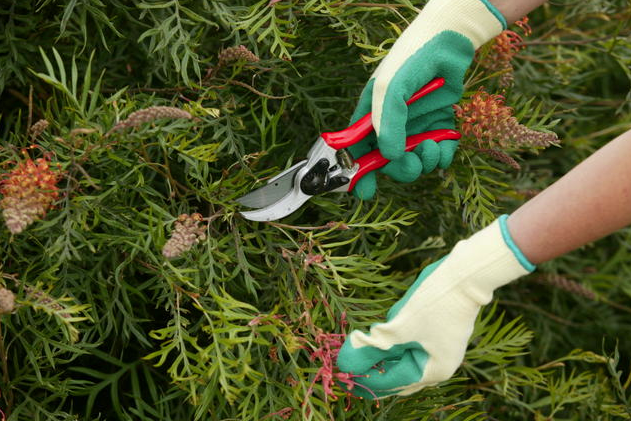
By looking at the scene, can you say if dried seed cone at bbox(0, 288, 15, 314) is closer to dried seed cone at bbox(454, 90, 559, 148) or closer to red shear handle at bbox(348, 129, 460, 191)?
red shear handle at bbox(348, 129, 460, 191)

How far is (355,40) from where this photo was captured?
1.01 meters

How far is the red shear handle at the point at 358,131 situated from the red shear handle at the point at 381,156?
0.12ft

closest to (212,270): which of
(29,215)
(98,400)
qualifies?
(29,215)

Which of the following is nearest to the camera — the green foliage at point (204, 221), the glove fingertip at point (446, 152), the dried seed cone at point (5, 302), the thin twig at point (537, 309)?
the dried seed cone at point (5, 302)

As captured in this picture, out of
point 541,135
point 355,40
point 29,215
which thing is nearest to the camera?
point 29,215

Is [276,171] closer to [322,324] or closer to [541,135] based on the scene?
[322,324]

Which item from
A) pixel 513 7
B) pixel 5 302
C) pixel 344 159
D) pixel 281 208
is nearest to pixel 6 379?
pixel 5 302

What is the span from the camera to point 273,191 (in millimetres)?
958

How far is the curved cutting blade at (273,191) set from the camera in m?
0.95

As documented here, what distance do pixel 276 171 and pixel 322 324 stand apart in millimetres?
222

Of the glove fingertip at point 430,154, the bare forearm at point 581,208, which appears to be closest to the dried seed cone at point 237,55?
the glove fingertip at point 430,154

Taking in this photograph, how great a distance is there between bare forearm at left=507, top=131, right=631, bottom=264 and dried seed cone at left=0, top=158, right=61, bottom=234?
0.51 metres

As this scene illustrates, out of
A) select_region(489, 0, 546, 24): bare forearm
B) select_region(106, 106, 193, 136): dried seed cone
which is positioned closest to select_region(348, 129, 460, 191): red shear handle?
select_region(489, 0, 546, 24): bare forearm

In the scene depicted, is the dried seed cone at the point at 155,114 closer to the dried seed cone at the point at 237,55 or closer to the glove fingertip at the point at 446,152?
the dried seed cone at the point at 237,55
